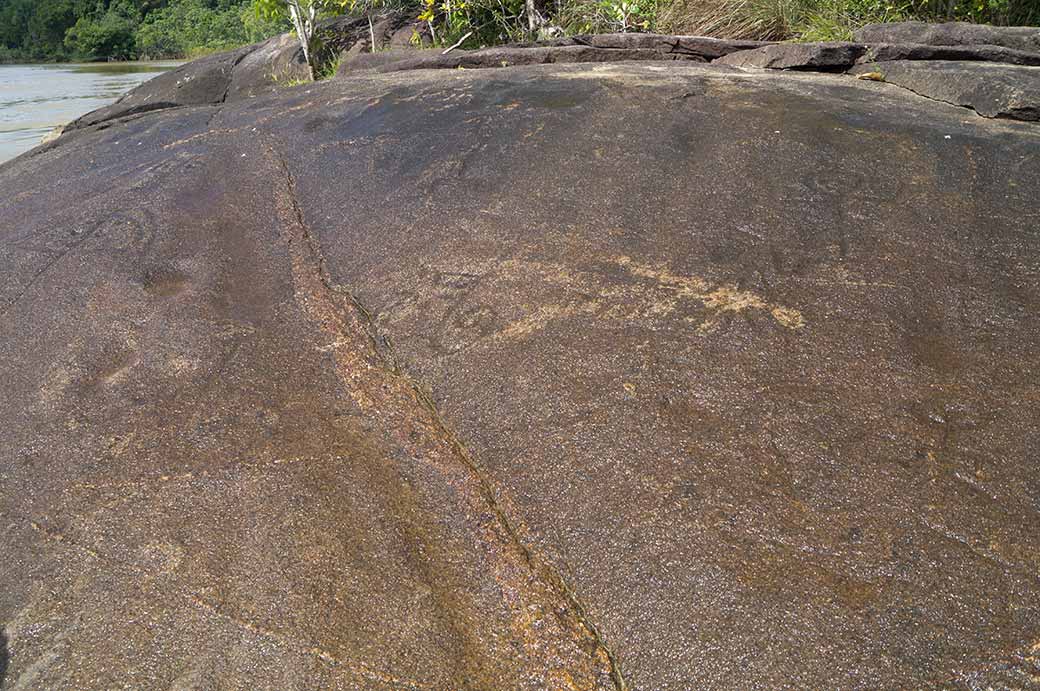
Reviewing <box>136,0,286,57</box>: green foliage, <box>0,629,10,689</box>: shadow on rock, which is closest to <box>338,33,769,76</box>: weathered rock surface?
<box>0,629,10,689</box>: shadow on rock

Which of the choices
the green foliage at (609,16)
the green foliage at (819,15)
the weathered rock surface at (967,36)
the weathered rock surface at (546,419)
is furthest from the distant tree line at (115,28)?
the weathered rock surface at (546,419)

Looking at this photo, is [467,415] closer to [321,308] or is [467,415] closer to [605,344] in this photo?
[605,344]

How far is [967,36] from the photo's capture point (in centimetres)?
498

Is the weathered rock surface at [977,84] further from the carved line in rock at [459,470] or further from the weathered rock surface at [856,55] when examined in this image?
the carved line in rock at [459,470]

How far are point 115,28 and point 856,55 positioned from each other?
150 ft

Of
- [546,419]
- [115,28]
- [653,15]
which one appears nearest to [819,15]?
[653,15]

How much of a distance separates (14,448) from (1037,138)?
3965mm

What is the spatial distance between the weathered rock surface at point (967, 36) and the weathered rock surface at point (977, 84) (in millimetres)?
511

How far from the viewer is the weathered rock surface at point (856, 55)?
15.5 feet

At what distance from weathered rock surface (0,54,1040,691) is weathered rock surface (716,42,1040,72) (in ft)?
4.38

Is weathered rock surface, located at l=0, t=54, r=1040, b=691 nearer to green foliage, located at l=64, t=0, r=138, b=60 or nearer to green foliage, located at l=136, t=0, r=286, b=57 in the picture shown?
green foliage, located at l=136, t=0, r=286, b=57

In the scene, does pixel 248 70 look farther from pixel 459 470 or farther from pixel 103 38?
pixel 103 38

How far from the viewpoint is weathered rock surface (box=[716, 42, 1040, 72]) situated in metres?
4.71

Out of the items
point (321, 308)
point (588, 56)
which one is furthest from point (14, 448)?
point (588, 56)
